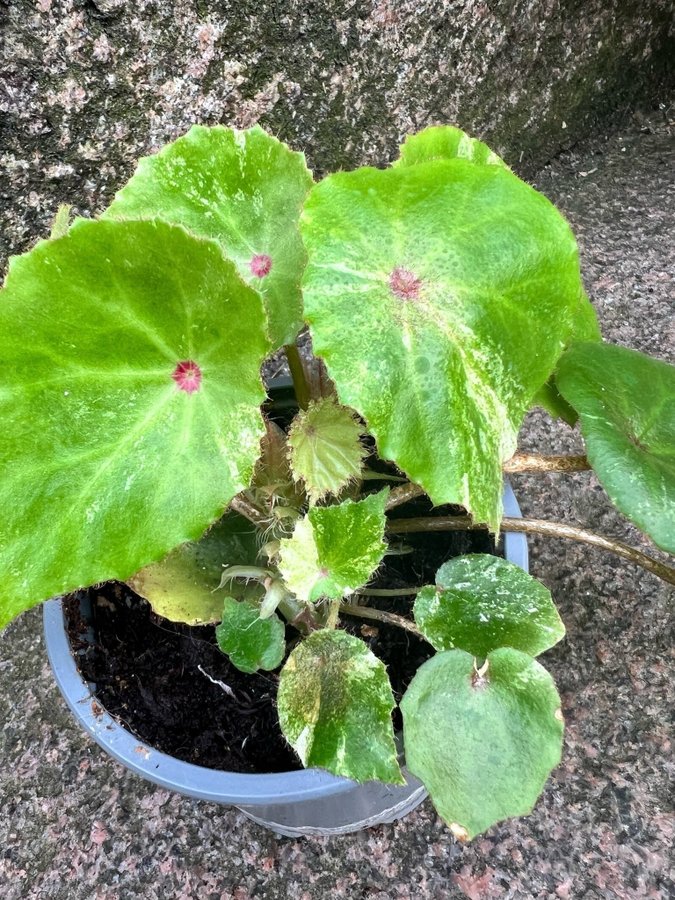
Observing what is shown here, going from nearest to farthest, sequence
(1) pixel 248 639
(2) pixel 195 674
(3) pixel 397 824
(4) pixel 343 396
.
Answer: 1. (4) pixel 343 396
2. (1) pixel 248 639
3. (2) pixel 195 674
4. (3) pixel 397 824

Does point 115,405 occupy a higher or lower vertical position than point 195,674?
higher

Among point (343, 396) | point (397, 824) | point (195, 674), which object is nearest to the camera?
point (343, 396)

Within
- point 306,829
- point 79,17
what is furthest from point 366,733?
point 79,17

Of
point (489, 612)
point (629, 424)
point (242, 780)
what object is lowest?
point (242, 780)

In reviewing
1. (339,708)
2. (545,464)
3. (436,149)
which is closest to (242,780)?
(339,708)

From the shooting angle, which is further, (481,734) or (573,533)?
(573,533)

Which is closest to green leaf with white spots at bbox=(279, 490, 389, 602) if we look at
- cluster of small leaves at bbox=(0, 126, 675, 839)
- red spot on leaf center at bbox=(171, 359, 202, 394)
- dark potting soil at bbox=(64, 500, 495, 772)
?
cluster of small leaves at bbox=(0, 126, 675, 839)

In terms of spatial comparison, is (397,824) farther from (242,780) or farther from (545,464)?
(545,464)

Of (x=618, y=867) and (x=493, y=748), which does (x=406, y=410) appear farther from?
(x=618, y=867)
